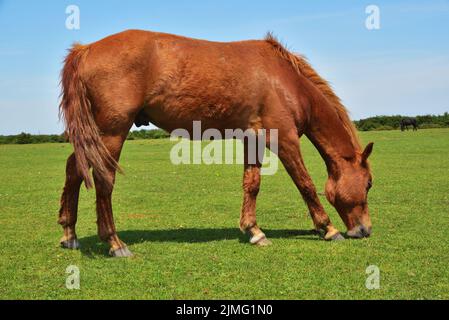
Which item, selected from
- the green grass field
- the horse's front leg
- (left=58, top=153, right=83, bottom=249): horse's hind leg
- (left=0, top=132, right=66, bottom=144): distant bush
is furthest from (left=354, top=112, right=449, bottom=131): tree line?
(left=58, top=153, right=83, bottom=249): horse's hind leg

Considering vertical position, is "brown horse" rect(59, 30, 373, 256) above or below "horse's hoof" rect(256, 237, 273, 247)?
above

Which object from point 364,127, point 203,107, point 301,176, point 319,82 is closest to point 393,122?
point 364,127

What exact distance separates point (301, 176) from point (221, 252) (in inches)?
68.7

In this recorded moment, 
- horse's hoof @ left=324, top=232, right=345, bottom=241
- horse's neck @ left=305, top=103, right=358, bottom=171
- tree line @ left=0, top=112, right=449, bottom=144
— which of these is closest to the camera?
horse's hoof @ left=324, top=232, right=345, bottom=241

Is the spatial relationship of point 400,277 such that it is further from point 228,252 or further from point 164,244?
point 164,244

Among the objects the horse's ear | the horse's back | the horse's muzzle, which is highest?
the horse's back

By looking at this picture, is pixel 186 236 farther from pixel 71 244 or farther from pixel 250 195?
pixel 71 244

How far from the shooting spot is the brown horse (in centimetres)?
691

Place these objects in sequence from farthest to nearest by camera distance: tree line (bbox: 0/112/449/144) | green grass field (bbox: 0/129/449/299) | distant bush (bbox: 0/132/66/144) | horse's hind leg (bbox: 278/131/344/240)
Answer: tree line (bbox: 0/112/449/144)
distant bush (bbox: 0/132/66/144)
horse's hind leg (bbox: 278/131/344/240)
green grass field (bbox: 0/129/449/299)

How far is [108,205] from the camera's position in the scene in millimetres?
7125

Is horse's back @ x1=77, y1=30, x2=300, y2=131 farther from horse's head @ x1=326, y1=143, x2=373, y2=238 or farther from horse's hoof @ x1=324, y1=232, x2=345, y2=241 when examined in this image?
horse's hoof @ x1=324, y1=232, x2=345, y2=241

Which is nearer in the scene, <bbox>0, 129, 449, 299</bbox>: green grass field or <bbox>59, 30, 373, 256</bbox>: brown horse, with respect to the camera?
<bbox>0, 129, 449, 299</bbox>: green grass field

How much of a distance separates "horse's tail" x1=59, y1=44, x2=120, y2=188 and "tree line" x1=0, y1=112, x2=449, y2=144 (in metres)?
53.8
